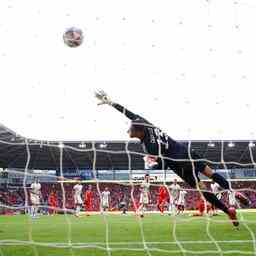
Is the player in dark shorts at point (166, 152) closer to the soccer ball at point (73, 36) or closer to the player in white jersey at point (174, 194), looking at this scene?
the soccer ball at point (73, 36)

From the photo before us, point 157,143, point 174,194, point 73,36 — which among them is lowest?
point 174,194

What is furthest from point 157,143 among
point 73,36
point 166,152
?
point 73,36

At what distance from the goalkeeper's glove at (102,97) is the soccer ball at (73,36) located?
0.77 meters

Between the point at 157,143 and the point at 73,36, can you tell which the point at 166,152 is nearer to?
the point at 157,143

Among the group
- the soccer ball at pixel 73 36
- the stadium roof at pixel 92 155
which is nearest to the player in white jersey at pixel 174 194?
the stadium roof at pixel 92 155

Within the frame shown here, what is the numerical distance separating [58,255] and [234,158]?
25118mm

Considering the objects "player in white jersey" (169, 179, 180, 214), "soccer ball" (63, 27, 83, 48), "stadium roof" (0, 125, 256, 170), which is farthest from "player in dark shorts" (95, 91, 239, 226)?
"stadium roof" (0, 125, 256, 170)

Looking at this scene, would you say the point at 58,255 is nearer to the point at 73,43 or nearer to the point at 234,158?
the point at 73,43

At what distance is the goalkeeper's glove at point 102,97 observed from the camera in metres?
7.74

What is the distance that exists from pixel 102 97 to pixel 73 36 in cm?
98

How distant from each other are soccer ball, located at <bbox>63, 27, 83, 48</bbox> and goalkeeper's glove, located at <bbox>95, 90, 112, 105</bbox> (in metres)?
0.77

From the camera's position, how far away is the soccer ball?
797 centimetres

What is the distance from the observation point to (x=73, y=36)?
8008 millimetres

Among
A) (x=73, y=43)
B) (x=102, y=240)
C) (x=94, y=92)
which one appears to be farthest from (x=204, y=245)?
(x=73, y=43)
